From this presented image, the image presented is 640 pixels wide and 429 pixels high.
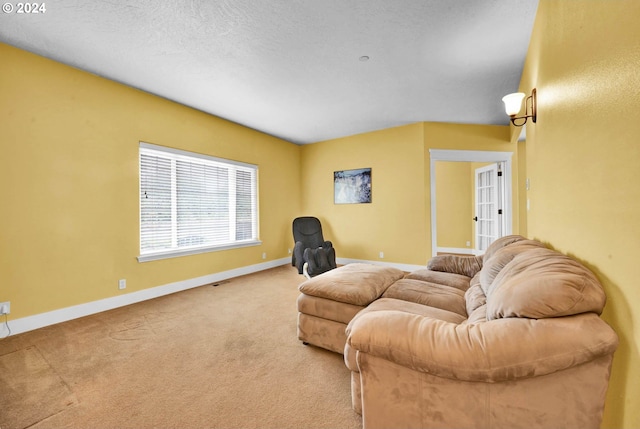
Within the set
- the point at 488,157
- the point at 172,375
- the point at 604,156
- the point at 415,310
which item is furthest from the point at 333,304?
Answer: the point at 488,157

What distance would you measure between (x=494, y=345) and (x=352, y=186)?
4.41 m

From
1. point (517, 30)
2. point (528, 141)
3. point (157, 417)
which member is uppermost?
point (517, 30)

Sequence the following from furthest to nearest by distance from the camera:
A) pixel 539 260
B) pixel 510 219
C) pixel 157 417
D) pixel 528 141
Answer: pixel 510 219 < pixel 528 141 < pixel 157 417 < pixel 539 260

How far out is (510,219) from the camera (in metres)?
4.41

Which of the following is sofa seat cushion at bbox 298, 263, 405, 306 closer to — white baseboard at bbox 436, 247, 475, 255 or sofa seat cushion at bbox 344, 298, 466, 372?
sofa seat cushion at bbox 344, 298, 466, 372

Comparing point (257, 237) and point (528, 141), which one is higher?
point (528, 141)

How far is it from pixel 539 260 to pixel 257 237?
4337 mm

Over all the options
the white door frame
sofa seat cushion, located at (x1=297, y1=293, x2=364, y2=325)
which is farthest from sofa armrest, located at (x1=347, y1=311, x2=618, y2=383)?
the white door frame

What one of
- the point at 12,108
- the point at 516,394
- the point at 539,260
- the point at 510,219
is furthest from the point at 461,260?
the point at 12,108

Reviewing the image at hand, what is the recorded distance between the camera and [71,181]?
8.87 ft

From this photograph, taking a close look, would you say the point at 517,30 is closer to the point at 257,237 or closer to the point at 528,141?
the point at 528,141

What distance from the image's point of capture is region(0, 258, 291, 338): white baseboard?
238 centimetres

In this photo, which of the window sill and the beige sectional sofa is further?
the window sill
